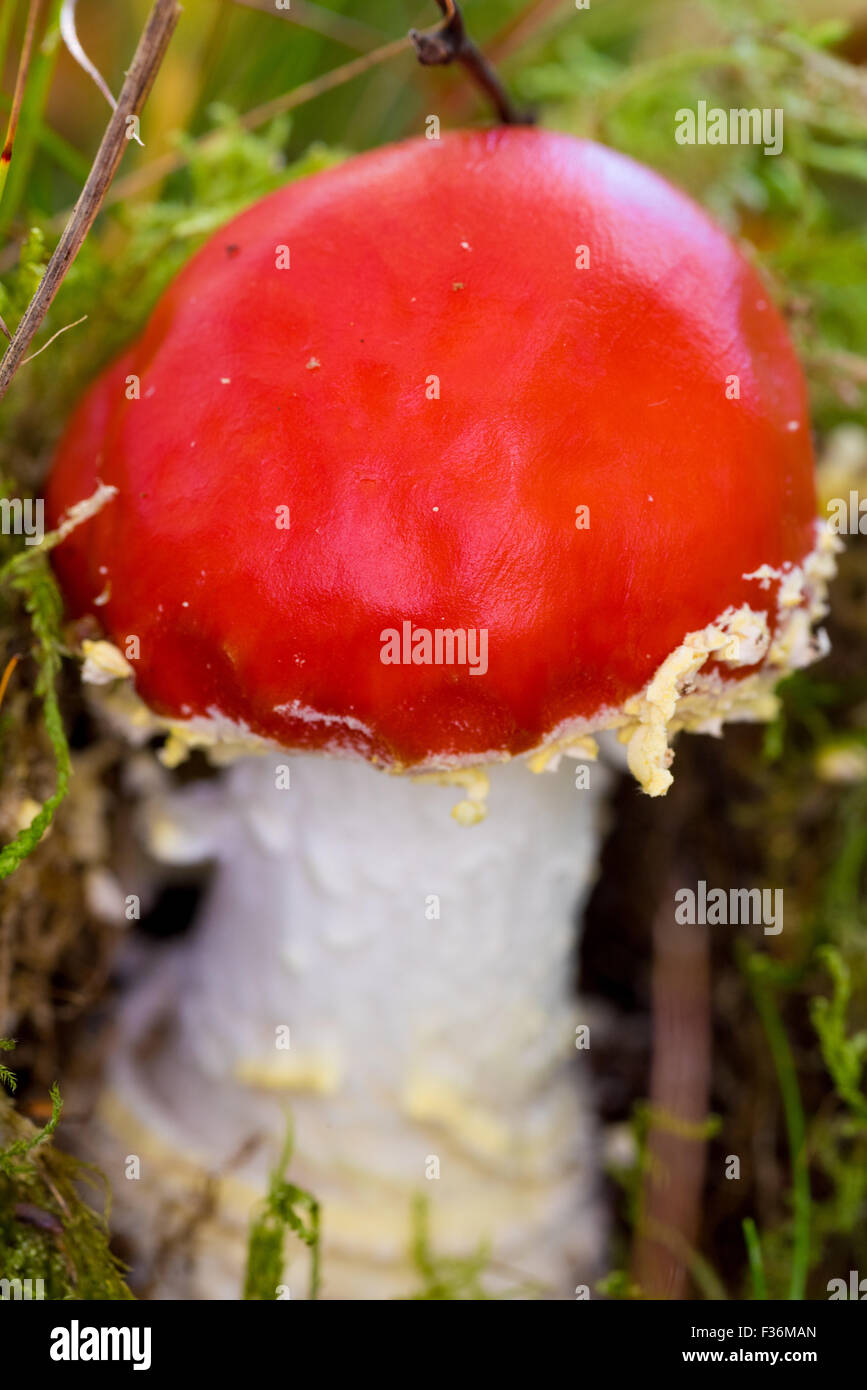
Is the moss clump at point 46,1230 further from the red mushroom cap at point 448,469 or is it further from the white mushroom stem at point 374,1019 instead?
the red mushroom cap at point 448,469

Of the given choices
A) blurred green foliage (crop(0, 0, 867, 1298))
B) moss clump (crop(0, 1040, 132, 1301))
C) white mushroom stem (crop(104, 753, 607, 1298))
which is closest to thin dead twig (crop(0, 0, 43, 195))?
blurred green foliage (crop(0, 0, 867, 1298))

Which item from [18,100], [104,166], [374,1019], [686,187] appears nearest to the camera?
[104,166]

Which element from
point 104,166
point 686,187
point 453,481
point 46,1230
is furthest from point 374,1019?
point 686,187

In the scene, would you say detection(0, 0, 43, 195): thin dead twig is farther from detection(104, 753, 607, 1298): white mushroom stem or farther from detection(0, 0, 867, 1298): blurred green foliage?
detection(104, 753, 607, 1298): white mushroom stem

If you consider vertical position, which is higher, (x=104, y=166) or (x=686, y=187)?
(x=686, y=187)

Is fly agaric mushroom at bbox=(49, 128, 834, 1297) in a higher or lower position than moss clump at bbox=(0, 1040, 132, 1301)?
higher

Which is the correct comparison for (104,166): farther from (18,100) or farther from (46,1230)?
(46,1230)
